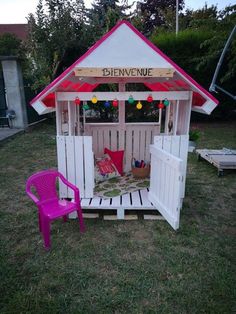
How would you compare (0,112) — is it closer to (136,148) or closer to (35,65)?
(35,65)

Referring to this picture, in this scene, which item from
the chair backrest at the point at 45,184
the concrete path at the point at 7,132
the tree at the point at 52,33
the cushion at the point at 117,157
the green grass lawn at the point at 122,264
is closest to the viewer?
the green grass lawn at the point at 122,264

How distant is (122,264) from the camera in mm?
3084

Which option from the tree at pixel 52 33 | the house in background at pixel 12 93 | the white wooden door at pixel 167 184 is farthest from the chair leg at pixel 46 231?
the tree at pixel 52 33

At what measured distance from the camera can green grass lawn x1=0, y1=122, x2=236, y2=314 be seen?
254cm

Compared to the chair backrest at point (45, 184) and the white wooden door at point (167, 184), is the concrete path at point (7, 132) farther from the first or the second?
the white wooden door at point (167, 184)

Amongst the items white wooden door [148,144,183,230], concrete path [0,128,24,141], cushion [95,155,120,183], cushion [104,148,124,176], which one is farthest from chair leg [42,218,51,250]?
concrete path [0,128,24,141]

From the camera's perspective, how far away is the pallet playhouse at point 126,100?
338 centimetres

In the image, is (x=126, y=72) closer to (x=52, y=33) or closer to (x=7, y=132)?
(x=7, y=132)

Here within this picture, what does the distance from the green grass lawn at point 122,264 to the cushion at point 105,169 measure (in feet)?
4.22

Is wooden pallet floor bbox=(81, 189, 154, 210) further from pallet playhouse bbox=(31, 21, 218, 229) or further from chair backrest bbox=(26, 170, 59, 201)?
chair backrest bbox=(26, 170, 59, 201)

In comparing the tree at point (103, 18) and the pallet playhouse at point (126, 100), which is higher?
the tree at point (103, 18)

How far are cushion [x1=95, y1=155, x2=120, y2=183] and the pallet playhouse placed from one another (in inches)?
32.2

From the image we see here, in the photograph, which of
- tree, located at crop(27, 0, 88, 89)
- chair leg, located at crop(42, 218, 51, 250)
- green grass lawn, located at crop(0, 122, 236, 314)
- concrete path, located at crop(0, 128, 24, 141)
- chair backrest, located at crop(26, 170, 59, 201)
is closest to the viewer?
green grass lawn, located at crop(0, 122, 236, 314)

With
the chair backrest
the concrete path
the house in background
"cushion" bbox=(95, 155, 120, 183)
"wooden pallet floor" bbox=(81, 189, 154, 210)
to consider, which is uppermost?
the house in background
